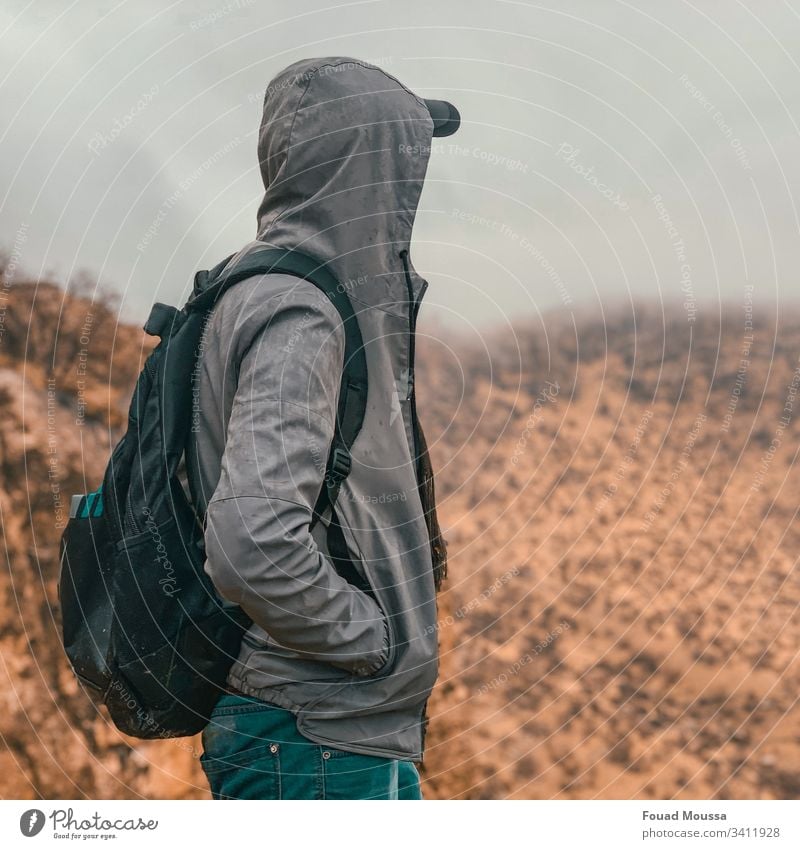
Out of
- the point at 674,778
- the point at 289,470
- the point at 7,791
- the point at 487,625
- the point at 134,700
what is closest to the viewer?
the point at 289,470

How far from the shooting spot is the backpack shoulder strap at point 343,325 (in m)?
1.16

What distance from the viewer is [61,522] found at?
270 centimetres

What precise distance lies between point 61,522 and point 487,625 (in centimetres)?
140

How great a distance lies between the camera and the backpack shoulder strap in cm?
116

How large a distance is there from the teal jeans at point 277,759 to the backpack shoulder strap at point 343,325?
9.2 inches

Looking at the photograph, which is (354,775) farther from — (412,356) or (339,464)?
(412,356)

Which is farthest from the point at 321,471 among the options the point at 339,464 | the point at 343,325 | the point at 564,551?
the point at 564,551

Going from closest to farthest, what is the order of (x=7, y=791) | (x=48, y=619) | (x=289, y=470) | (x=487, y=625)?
(x=289, y=470), (x=7, y=791), (x=48, y=619), (x=487, y=625)

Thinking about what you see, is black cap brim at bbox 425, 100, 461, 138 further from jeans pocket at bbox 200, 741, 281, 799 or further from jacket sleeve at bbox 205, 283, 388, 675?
jeans pocket at bbox 200, 741, 281, 799

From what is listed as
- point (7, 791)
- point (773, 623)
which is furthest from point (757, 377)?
point (7, 791)

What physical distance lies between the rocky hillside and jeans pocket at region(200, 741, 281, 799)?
5.27 ft

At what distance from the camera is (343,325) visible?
115 cm

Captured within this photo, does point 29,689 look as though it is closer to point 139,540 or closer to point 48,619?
point 48,619

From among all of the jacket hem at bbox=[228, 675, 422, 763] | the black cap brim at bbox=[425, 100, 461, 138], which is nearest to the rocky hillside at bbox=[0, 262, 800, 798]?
the black cap brim at bbox=[425, 100, 461, 138]
